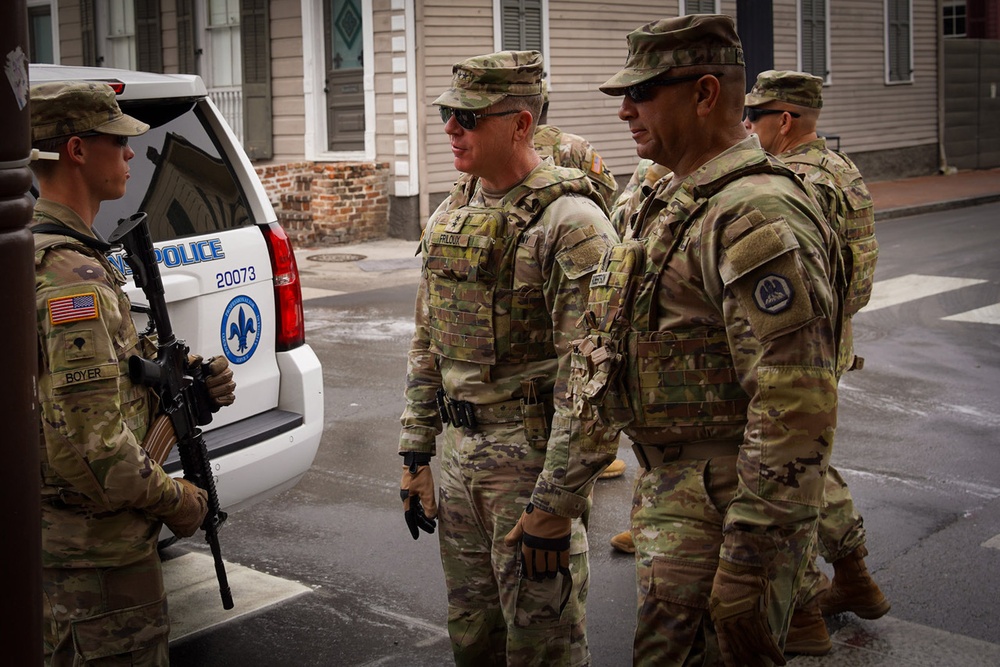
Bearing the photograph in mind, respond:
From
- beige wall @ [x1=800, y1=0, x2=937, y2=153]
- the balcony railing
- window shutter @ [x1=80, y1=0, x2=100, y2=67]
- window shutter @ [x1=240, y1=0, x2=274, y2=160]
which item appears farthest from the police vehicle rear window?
beige wall @ [x1=800, y1=0, x2=937, y2=153]

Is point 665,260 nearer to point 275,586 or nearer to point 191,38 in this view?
point 275,586

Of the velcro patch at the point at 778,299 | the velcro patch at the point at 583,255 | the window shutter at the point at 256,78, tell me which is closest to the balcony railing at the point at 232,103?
the window shutter at the point at 256,78

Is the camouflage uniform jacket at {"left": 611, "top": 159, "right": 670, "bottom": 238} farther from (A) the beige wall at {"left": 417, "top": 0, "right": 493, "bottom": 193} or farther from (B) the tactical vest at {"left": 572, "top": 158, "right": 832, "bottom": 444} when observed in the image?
(A) the beige wall at {"left": 417, "top": 0, "right": 493, "bottom": 193}

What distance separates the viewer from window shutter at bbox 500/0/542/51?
58.0ft

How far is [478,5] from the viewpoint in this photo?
56.7 feet

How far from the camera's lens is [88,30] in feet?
68.4

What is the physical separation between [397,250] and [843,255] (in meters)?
11.6

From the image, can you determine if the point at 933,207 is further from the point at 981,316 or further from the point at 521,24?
the point at 981,316

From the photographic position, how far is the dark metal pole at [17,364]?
160cm

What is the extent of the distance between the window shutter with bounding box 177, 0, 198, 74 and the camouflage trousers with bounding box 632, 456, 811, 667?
1765 cm

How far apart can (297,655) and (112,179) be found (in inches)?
75.9

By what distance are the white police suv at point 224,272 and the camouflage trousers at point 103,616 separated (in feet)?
2.60

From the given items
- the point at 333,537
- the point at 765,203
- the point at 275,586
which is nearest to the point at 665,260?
the point at 765,203

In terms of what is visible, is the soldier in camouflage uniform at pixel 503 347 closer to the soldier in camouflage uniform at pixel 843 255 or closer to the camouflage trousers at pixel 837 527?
the soldier in camouflage uniform at pixel 843 255
